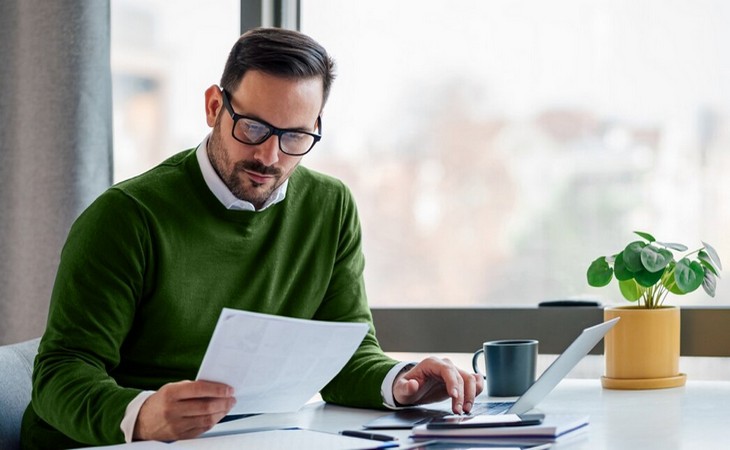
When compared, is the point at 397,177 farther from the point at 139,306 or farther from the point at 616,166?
the point at 139,306

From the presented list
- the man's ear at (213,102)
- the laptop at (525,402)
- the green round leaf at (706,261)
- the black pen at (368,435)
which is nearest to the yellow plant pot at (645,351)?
the green round leaf at (706,261)

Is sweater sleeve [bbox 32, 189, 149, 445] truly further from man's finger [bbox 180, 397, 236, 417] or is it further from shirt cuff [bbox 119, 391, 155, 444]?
man's finger [bbox 180, 397, 236, 417]

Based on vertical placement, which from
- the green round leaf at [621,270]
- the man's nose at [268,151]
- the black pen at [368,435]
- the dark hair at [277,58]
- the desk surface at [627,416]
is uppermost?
the dark hair at [277,58]

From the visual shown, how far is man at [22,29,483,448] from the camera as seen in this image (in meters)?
1.60

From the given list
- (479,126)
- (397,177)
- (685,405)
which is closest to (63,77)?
(397,177)

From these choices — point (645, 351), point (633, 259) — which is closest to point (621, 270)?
point (633, 259)

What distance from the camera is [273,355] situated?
1.28m

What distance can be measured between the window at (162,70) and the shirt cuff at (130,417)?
1.37m

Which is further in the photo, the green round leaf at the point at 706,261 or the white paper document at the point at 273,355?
the green round leaf at the point at 706,261

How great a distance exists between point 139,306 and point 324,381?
1.45 ft

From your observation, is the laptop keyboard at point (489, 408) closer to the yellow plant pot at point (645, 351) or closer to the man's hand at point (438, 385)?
the man's hand at point (438, 385)

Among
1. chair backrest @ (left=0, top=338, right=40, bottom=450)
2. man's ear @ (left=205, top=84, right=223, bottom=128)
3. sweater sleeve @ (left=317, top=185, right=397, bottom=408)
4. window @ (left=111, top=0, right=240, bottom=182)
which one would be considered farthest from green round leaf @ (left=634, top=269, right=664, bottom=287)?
window @ (left=111, top=0, right=240, bottom=182)

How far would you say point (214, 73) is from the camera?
267 cm

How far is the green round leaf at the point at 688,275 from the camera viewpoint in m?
1.88
